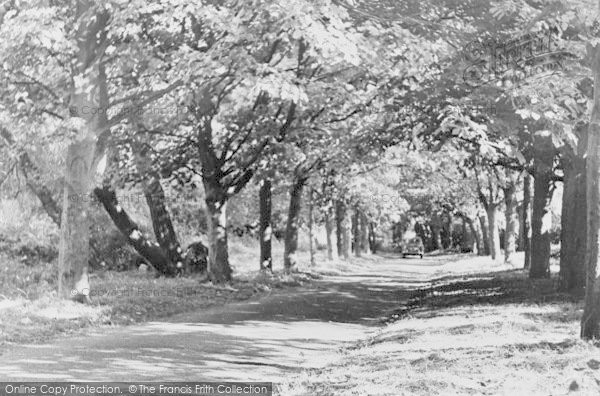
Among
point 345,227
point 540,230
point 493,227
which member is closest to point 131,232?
point 540,230

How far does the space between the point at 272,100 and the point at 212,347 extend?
45.5 feet

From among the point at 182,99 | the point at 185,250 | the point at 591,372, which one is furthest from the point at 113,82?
the point at 591,372

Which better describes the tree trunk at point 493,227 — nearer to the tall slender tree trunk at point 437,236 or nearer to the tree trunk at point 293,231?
the tree trunk at point 293,231

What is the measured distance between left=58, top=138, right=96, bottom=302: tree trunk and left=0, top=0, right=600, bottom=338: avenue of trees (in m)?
0.03

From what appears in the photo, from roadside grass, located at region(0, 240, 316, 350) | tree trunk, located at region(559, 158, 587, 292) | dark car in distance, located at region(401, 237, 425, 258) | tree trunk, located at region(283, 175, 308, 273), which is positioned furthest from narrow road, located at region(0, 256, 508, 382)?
dark car in distance, located at region(401, 237, 425, 258)

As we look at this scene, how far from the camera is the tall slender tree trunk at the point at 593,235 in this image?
35.4 ft

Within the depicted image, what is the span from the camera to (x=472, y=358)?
397 inches

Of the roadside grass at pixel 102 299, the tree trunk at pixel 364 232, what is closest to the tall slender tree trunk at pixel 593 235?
the roadside grass at pixel 102 299

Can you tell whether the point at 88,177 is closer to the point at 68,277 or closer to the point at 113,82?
the point at 68,277

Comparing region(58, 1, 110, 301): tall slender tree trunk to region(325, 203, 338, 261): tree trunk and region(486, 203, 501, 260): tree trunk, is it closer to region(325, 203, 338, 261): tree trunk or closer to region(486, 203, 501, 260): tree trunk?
region(486, 203, 501, 260): tree trunk

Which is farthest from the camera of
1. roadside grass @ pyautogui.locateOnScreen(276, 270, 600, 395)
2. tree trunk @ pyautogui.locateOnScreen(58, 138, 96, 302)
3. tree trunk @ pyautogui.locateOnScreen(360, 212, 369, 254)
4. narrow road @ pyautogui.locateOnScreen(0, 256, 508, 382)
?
tree trunk @ pyautogui.locateOnScreen(360, 212, 369, 254)

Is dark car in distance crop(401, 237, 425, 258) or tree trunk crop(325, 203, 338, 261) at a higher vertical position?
tree trunk crop(325, 203, 338, 261)

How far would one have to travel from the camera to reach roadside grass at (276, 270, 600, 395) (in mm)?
8328

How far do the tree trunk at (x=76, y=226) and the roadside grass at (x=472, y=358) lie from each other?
665 cm
